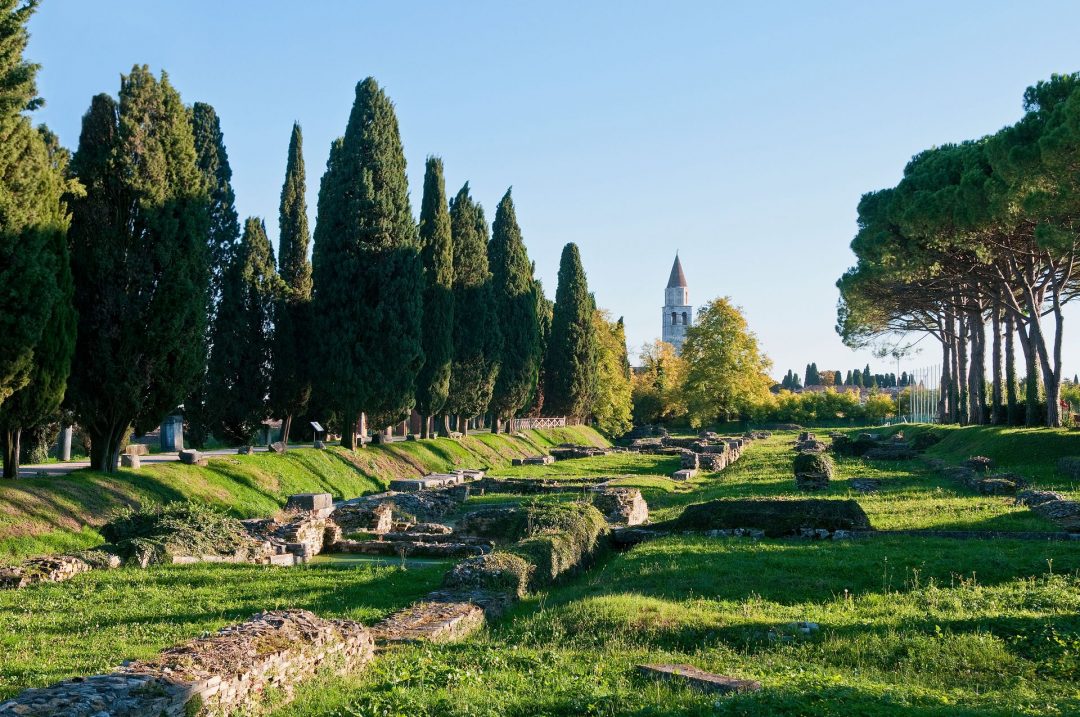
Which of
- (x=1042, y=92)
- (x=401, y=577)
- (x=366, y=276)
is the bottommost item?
(x=401, y=577)

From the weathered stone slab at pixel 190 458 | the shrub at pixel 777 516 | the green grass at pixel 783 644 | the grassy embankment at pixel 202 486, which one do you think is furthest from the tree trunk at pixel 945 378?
the weathered stone slab at pixel 190 458

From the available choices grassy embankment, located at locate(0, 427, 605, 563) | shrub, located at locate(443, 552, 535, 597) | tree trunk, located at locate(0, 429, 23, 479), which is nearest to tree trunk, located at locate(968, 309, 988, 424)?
grassy embankment, located at locate(0, 427, 605, 563)

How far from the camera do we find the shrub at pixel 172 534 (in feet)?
43.8

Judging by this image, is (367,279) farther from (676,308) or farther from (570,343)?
(676,308)

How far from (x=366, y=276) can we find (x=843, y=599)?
75.8ft

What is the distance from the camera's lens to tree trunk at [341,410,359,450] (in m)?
29.4

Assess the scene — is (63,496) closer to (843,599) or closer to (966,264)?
(843,599)

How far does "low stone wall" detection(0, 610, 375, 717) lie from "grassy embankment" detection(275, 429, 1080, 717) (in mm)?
314

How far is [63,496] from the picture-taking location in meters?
16.6

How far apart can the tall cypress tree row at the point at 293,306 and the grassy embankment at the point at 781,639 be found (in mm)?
18197

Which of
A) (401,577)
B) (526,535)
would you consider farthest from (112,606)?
(526,535)

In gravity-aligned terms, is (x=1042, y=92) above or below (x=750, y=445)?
above

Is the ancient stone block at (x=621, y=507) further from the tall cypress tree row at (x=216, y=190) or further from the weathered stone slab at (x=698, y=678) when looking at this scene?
the tall cypress tree row at (x=216, y=190)

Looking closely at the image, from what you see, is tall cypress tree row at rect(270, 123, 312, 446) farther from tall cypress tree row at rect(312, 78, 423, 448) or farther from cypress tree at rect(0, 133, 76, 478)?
cypress tree at rect(0, 133, 76, 478)
